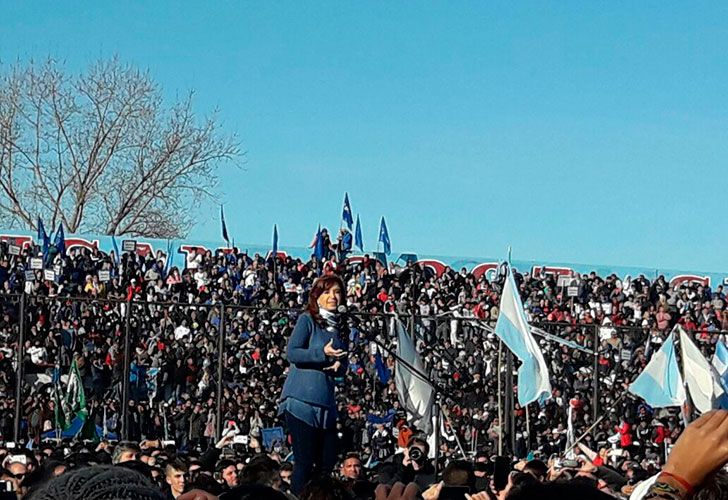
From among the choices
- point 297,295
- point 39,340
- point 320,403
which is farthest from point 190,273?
point 320,403

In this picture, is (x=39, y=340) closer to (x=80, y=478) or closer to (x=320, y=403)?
(x=320, y=403)

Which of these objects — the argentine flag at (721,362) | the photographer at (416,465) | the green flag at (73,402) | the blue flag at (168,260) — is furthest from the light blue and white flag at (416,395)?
the blue flag at (168,260)

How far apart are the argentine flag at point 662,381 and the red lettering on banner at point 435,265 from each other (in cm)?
1661

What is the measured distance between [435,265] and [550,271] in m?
3.14

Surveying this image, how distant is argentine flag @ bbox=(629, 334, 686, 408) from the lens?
54.9 ft

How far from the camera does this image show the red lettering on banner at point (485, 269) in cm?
3438

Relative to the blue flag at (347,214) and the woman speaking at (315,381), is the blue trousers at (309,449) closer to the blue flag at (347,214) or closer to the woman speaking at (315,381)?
the woman speaking at (315,381)

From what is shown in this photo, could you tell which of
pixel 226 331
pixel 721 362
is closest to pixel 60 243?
pixel 226 331

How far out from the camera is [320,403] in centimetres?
905

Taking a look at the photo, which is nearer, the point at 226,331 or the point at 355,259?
the point at 226,331

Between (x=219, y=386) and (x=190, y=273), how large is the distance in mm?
14934

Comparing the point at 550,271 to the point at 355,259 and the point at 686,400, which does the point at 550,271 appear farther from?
the point at 686,400

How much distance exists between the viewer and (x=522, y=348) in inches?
584

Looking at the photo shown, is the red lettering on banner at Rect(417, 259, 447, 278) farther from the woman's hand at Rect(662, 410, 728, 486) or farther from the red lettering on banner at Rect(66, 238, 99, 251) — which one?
the woman's hand at Rect(662, 410, 728, 486)
